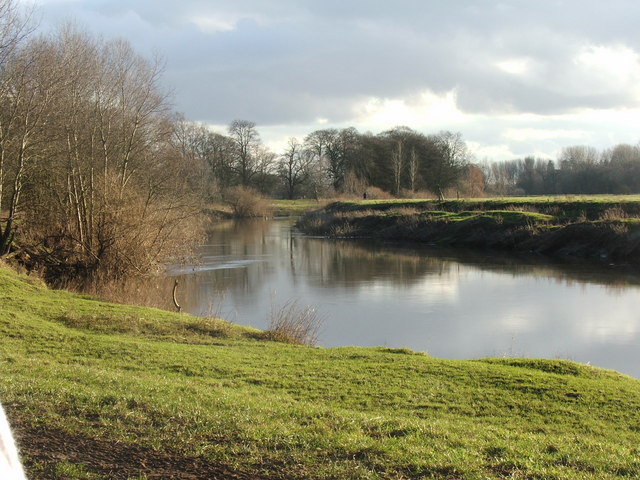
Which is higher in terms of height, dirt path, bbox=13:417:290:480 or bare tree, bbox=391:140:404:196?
bare tree, bbox=391:140:404:196

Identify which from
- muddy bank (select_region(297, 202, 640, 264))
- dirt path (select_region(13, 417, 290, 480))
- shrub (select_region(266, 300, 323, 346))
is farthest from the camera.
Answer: muddy bank (select_region(297, 202, 640, 264))

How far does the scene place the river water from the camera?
16.7 metres

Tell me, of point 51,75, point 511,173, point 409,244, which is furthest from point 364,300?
point 511,173

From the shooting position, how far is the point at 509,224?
136 ft

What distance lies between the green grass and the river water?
4.45m

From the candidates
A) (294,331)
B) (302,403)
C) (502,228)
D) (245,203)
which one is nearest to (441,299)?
(294,331)

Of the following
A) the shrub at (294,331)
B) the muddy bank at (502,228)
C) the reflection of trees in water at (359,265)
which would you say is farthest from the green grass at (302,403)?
the muddy bank at (502,228)

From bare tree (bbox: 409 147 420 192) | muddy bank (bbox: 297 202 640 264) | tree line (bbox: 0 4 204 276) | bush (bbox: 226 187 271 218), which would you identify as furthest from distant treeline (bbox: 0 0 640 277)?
bare tree (bbox: 409 147 420 192)

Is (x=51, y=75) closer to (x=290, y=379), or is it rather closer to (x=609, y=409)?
(x=290, y=379)

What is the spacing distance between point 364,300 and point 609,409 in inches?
559

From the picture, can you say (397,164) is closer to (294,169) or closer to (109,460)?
(294,169)

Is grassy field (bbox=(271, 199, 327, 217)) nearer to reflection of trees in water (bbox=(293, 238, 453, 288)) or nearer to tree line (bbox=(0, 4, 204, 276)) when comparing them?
reflection of trees in water (bbox=(293, 238, 453, 288))

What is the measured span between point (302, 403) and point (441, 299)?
1591 centimetres

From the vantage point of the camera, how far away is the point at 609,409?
9016 mm
